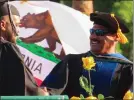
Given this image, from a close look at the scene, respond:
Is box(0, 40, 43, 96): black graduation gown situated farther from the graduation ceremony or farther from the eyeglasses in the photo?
the eyeglasses

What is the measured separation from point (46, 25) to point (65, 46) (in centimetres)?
38

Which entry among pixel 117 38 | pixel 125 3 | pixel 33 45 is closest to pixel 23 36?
pixel 33 45

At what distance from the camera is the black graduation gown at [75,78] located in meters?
4.75

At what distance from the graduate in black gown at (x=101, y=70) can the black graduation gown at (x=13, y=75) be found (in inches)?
12.8

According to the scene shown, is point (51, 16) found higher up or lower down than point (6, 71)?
lower down

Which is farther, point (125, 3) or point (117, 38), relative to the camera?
point (125, 3)

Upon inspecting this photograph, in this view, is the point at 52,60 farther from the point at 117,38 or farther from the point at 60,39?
the point at 117,38

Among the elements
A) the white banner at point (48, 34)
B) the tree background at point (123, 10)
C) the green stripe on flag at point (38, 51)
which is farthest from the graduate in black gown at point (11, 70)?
the tree background at point (123, 10)

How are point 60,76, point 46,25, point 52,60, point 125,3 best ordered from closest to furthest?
point 60,76, point 52,60, point 46,25, point 125,3

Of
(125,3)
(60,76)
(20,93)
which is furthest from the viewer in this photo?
(125,3)

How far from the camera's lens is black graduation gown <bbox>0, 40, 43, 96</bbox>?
169 inches

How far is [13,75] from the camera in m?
4.31

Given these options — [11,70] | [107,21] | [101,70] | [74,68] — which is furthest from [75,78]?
[11,70]

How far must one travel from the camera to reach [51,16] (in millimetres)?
7641
